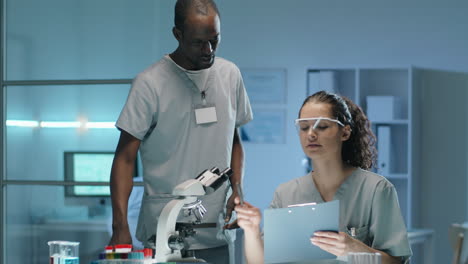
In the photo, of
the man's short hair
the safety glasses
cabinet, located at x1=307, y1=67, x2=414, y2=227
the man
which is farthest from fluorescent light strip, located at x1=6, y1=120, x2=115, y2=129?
cabinet, located at x1=307, y1=67, x2=414, y2=227

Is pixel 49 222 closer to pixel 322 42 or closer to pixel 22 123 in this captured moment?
pixel 22 123

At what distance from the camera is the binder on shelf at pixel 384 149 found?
5.21 meters

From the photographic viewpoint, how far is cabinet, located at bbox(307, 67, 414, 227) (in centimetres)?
521

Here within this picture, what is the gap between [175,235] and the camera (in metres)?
1.59

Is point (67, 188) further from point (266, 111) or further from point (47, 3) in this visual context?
point (266, 111)

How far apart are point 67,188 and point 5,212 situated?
42cm

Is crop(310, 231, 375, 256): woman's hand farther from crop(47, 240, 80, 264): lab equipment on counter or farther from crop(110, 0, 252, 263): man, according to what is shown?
crop(47, 240, 80, 264): lab equipment on counter

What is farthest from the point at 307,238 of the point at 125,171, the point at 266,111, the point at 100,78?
the point at 266,111

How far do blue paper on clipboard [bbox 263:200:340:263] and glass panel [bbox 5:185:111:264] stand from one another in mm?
1978

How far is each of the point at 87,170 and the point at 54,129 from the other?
318 millimetres

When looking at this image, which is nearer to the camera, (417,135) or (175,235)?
(175,235)

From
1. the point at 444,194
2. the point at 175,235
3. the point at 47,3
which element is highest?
the point at 47,3

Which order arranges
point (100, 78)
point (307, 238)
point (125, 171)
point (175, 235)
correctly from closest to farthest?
point (175, 235), point (307, 238), point (125, 171), point (100, 78)

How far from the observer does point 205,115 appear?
2.15 meters
